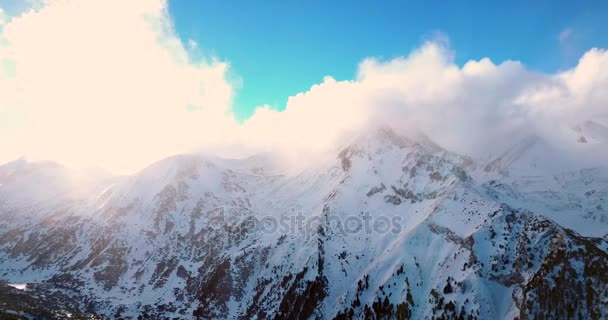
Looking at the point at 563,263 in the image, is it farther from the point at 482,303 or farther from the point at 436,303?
the point at 436,303

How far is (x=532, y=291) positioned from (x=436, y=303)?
37.9m

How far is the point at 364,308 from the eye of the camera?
187500mm

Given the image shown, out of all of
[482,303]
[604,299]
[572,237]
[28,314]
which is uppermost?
[572,237]

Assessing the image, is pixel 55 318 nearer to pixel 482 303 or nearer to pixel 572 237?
pixel 482 303

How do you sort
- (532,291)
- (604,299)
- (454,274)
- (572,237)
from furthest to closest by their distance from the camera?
(454,274), (572,237), (532,291), (604,299)

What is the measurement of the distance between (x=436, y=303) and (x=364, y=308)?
33.1 meters

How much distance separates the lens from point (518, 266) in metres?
171

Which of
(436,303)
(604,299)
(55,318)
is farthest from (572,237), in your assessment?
(55,318)

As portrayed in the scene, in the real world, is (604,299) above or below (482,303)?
above

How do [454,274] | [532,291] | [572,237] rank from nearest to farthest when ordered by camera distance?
[532,291], [572,237], [454,274]

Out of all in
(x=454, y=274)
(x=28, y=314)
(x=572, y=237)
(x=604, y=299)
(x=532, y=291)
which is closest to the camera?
(x=604, y=299)

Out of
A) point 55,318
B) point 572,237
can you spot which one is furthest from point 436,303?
point 55,318

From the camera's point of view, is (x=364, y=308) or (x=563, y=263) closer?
(x=563, y=263)

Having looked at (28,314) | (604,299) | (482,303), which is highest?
(604,299)
